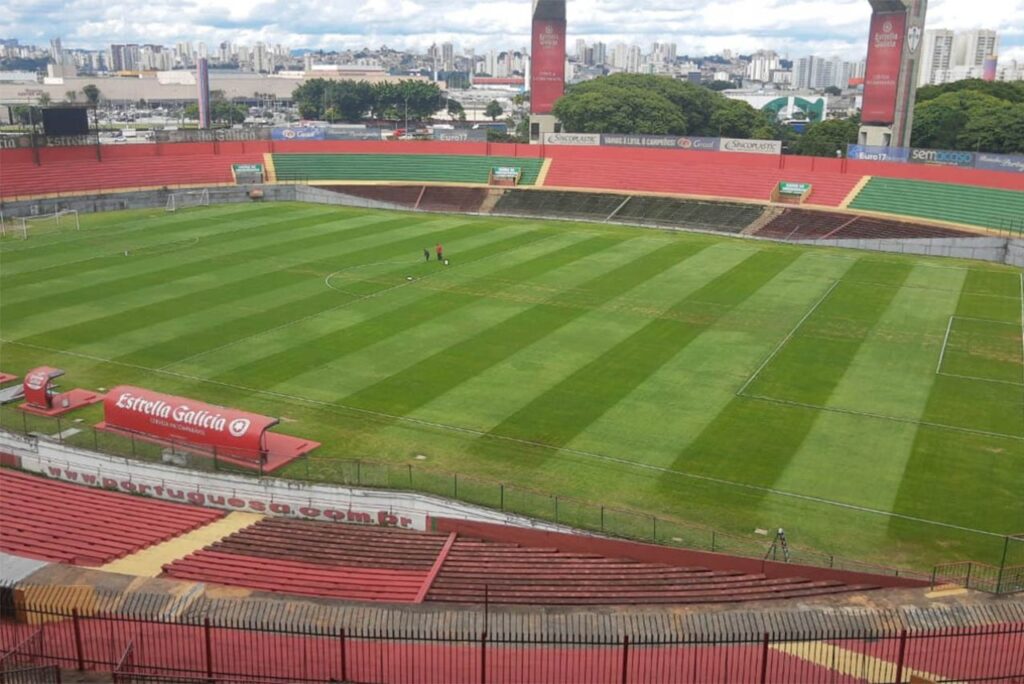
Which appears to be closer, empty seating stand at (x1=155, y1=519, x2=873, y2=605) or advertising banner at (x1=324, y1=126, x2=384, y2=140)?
empty seating stand at (x1=155, y1=519, x2=873, y2=605)

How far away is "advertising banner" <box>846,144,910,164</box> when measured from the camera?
250 ft

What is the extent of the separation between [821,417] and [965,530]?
8.28m

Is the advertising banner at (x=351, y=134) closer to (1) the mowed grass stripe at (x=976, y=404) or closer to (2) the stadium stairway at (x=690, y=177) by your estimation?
(2) the stadium stairway at (x=690, y=177)

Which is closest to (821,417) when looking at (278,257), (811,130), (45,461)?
(45,461)

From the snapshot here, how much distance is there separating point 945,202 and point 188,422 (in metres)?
61.8

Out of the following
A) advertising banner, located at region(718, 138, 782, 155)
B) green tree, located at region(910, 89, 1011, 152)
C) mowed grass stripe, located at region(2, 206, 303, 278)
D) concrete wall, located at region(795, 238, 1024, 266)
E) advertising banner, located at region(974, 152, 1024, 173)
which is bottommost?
mowed grass stripe, located at region(2, 206, 303, 278)

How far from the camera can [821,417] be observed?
106ft

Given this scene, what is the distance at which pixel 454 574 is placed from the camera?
20703 mm

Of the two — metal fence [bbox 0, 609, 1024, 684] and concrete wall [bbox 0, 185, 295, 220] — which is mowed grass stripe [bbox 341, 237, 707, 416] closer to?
metal fence [bbox 0, 609, 1024, 684]

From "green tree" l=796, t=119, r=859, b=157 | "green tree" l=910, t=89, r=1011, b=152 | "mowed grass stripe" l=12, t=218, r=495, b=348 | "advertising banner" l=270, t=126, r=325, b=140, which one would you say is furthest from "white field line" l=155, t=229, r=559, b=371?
"green tree" l=796, t=119, r=859, b=157

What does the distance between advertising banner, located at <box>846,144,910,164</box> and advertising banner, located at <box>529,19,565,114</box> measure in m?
54.9

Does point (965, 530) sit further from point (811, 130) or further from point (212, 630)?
point (811, 130)

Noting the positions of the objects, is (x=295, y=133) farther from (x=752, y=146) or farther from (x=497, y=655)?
(x=497, y=655)

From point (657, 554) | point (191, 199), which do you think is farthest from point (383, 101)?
point (657, 554)
